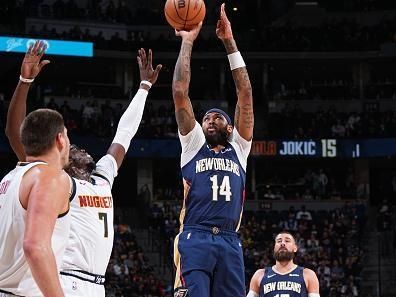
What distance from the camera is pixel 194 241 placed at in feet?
22.8

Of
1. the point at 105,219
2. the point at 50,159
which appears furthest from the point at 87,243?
the point at 50,159

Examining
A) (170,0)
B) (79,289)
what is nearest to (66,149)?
(79,289)

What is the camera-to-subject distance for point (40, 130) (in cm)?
404

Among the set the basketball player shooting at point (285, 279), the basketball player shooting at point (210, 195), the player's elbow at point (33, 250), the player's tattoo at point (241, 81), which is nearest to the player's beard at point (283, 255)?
the basketball player shooting at point (285, 279)

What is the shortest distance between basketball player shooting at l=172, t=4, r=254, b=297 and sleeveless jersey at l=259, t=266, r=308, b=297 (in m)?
3.25

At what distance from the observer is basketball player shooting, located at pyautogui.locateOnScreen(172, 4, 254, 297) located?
6852 millimetres

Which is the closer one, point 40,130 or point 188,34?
point 40,130

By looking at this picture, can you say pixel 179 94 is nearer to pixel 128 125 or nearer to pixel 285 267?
pixel 128 125

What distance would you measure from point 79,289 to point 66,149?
1165 millimetres

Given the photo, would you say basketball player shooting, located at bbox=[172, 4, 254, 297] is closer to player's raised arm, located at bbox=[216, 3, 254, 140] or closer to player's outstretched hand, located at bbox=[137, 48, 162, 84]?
player's raised arm, located at bbox=[216, 3, 254, 140]

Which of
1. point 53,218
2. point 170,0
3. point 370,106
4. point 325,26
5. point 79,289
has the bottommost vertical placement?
point 79,289

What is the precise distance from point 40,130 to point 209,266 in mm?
3154

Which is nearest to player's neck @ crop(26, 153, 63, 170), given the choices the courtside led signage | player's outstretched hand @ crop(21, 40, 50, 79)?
player's outstretched hand @ crop(21, 40, 50, 79)

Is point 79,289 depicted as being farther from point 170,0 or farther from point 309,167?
point 309,167
